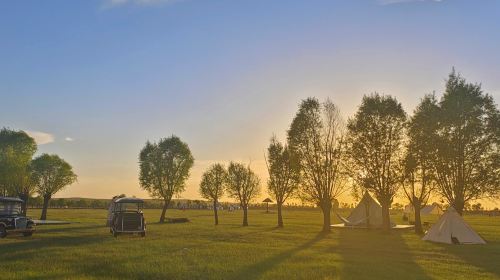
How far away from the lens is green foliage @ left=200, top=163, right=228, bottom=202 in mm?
73812

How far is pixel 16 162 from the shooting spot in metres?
67.4

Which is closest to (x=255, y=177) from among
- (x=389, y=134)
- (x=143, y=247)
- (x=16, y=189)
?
(x=389, y=134)

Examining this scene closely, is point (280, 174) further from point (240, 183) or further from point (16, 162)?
point (16, 162)

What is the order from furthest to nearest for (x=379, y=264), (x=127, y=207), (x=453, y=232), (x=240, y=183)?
(x=240, y=183) → (x=127, y=207) → (x=453, y=232) → (x=379, y=264)

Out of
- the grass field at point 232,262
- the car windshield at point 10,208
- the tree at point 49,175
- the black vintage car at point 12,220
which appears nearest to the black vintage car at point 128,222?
the black vintage car at point 12,220

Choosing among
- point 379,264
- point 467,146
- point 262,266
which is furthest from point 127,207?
point 467,146

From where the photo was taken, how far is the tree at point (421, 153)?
44844 mm

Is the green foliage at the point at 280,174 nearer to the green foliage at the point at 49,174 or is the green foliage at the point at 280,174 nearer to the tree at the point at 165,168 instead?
the tree at the point at 165,168

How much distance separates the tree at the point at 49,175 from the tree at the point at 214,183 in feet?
80.5

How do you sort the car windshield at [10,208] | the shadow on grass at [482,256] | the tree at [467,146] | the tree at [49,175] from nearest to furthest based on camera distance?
1. the shadow on grass at [482,256]
2. the car windshield at [10,208]
3. the tree at [467,146]
4. the tree at [49,175]

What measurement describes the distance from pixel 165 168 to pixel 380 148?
37912mm

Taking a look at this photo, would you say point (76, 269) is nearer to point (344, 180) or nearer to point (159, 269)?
point (159, 269)

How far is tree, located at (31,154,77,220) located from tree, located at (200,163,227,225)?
2453 centimetres

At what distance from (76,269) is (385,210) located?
3681 cm
